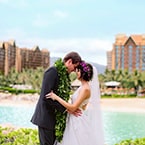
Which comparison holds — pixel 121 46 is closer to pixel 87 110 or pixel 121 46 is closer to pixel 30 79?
pixel 30 79

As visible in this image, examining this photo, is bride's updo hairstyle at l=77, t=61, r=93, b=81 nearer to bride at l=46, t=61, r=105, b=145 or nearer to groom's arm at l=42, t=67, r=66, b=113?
bride at l=46, t=61, r=105, b=145

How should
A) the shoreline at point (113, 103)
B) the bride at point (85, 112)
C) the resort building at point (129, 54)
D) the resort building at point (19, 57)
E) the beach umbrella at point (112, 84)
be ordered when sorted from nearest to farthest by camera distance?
the bride at point (85, 112) < the shoreline at point (113, 103) < the beach umbrella at point (112, 84) < the resort building at point (129, 54) < the resort building at point (19, 57)


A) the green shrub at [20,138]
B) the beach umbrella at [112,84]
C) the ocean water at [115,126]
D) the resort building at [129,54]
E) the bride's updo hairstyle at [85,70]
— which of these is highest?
the resort building at [129,54]

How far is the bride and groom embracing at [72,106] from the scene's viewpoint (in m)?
3.36

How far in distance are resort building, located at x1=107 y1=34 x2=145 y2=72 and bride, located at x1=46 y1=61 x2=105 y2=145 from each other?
6286 centimetres

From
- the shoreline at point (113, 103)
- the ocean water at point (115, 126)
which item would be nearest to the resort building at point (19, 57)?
the shoreline at point (113, 103)

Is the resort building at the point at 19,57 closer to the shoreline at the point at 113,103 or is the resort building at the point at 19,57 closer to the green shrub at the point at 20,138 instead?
the shoreline at the point at 113,103

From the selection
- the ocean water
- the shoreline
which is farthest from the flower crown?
the shoreline

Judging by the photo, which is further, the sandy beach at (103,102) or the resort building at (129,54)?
the resort building at (129,54)

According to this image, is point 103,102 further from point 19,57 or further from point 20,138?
point 19,57

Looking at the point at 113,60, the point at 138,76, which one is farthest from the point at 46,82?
the point at 113,60

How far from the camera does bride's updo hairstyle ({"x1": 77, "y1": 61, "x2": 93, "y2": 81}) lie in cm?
340

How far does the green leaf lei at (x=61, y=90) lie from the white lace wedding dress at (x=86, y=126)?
0.07 m

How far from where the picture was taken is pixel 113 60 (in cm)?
6669
